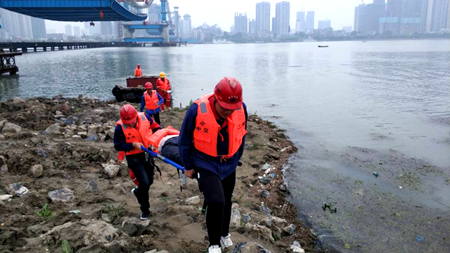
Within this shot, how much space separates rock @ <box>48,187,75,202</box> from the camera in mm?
5973

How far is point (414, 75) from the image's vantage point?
36031mm

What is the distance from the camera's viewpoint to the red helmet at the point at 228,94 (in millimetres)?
3557

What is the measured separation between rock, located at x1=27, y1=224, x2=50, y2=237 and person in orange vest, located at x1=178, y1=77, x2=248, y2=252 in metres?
2.25

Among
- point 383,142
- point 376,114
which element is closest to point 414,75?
point 376,114

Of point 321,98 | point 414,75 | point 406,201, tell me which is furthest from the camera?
point 414,75

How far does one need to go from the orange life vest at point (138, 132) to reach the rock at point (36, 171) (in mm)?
2822

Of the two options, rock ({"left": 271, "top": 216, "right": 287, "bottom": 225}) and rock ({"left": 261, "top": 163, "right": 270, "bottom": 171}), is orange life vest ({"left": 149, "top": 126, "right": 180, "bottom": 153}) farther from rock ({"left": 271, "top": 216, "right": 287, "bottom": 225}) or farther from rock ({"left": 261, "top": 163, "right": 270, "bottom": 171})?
rock ({"left": 261, "top": 163, "right": 270, "bottom": 171})

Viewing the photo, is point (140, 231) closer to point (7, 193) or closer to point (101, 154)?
point (7, 193)

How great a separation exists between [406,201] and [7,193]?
8.12 m

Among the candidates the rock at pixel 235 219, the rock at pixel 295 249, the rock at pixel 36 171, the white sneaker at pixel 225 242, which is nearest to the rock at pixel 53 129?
the rock at pixel 36 171

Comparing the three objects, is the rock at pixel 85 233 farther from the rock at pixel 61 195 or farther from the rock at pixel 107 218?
the rock at pixel 61 195

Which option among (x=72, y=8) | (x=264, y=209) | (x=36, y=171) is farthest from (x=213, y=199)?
(x=72, y=8)

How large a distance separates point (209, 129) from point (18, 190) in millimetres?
4279

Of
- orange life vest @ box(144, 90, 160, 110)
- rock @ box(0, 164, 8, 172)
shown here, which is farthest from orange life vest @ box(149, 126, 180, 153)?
orange life vest @ box(144, 90, 160, 110)
